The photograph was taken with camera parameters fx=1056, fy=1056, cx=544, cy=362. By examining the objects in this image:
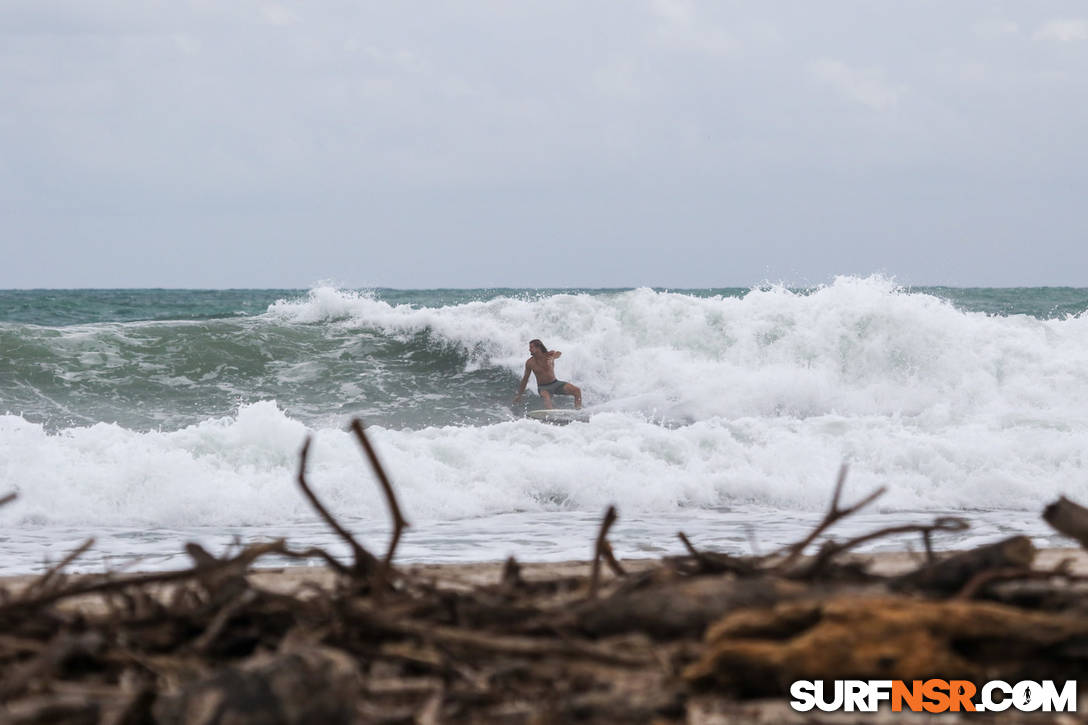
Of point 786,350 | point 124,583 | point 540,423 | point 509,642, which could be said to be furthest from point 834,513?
point 786,350

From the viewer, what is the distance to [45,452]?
9250mm

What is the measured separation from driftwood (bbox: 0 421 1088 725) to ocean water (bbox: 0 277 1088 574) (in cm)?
131

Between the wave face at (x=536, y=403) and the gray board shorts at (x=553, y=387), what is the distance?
0.63 metres

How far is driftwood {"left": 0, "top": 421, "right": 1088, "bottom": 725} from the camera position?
161cm

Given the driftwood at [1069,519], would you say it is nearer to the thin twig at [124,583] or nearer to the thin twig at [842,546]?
the thin twig at [842,546]

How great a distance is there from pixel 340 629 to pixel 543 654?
386 mm

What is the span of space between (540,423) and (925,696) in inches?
374

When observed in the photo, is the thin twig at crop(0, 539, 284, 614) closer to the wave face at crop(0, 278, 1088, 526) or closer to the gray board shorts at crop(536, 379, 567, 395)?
the wave face at crop(0, 278, 1088, 526)

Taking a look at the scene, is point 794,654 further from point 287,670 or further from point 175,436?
point 175,436

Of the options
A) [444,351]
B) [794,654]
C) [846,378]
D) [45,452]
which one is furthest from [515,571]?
[444,351]

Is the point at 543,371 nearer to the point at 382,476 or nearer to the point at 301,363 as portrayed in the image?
the point at 301,363

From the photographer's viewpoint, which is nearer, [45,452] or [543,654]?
[543,654]

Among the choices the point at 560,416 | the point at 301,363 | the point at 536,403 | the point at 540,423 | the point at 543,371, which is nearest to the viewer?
the point at 540,423

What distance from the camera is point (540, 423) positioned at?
36.8 feet
